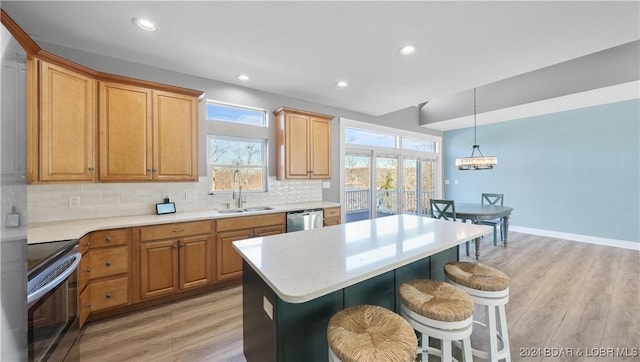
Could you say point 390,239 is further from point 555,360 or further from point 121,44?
point 121,44

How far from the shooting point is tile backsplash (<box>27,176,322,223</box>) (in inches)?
90.6

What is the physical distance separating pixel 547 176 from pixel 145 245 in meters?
7.39

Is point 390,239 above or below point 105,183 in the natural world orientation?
below

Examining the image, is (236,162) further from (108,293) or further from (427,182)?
(427,182)

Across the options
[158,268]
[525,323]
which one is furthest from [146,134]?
[525,323]

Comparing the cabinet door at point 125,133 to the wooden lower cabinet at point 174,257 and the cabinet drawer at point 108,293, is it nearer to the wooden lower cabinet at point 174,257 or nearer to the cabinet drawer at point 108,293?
the wooden lower cabinet at point 174,257

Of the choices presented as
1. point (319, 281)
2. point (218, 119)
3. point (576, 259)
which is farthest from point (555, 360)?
point (218, 119)

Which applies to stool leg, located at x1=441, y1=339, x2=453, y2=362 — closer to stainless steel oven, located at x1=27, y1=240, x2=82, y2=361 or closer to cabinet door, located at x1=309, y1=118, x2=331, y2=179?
stainless steel oven, located at x1=27, y1=240, x2=82, y2=361

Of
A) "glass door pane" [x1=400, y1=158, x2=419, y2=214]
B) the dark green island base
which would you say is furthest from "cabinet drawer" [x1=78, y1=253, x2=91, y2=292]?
"glass door pane" [x1=400, y1=158, x2=419, y2=214]

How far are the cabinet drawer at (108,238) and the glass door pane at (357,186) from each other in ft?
11.3

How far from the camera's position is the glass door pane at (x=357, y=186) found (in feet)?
16.1

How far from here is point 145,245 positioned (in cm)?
236

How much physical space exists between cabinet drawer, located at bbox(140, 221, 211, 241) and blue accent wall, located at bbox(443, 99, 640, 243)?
21.9 feet

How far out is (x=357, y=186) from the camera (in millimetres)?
5070
